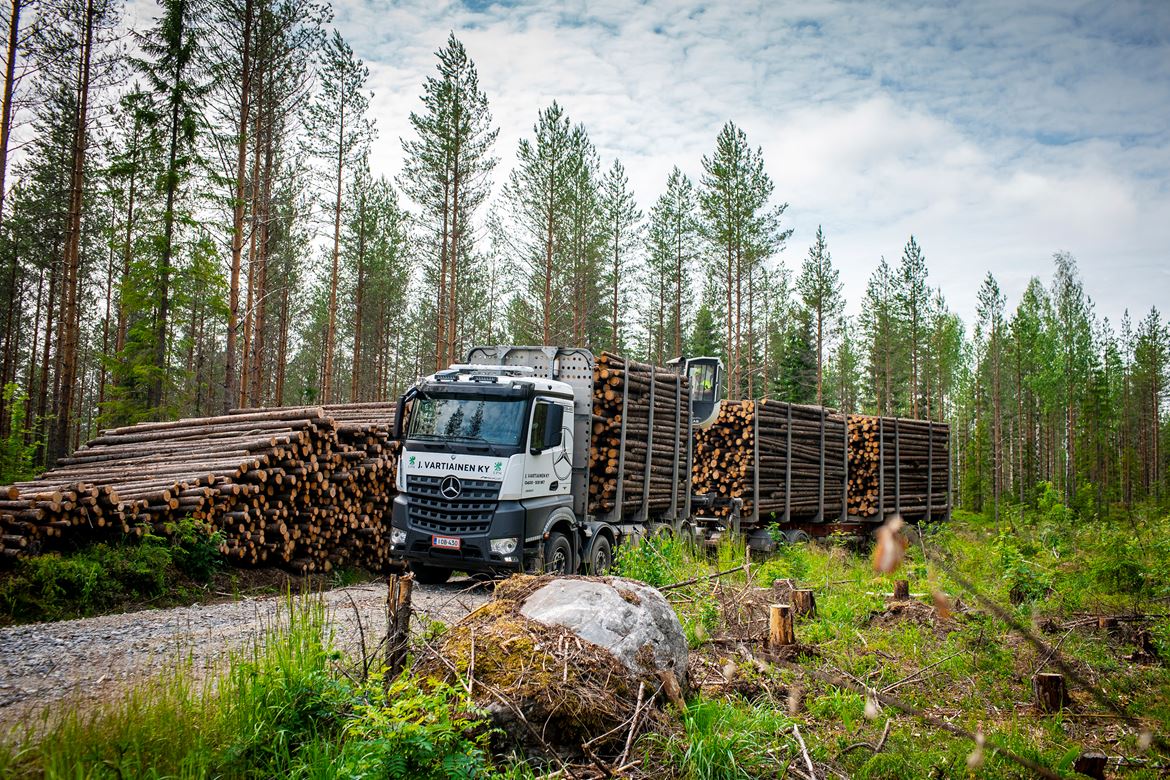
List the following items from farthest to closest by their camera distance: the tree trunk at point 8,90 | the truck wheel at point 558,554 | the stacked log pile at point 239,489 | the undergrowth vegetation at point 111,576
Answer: the tree trunk at point 8,90 → the truck wheel at point 558,554 → the stacked log pile at point 239,489 → the undergrowth vegetation at point 111,576

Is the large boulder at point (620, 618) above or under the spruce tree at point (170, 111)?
under

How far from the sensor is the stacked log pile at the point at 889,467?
16.6 metres

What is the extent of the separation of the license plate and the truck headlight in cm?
41

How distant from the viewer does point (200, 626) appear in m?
6.05

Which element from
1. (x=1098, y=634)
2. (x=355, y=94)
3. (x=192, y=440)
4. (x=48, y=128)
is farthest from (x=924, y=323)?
(x=48, y=128)

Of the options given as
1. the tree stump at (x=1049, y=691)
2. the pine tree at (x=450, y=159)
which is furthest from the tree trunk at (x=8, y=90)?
the tree stump at (x=1049, y=691)

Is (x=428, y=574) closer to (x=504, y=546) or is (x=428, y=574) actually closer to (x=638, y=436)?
(x=504, y=546)

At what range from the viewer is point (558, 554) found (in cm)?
844

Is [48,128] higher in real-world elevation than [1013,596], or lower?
higher

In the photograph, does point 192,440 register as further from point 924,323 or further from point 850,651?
point 924,323

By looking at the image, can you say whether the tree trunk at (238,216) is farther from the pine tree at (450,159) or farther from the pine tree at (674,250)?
the pine tree at (674,250)

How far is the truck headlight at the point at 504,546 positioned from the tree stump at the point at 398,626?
3.60 meters

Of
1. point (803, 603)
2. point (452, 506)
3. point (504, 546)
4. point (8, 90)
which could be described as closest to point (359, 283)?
point (8, 90)

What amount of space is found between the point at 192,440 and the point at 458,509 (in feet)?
18.1
